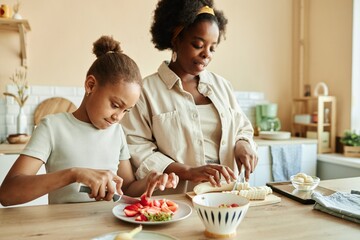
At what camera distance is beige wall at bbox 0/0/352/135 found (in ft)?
9.39

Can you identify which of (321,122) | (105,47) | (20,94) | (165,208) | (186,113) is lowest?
(165,208)

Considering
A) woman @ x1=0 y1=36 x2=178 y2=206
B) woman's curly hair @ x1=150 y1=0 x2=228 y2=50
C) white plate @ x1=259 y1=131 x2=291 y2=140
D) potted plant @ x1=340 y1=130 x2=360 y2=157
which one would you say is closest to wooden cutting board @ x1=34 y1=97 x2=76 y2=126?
woman's curly hair @ x1=150 y1=0 x2=228 y2=50

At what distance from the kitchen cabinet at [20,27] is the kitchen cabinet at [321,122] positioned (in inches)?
96.6

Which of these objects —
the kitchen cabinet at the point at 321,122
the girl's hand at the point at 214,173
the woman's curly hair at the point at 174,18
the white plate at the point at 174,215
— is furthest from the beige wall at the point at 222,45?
the white plate at the point at 174,215

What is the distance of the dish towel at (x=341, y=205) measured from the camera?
0.95 metres

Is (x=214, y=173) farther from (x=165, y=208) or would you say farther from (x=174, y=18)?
(x=174, y=18)

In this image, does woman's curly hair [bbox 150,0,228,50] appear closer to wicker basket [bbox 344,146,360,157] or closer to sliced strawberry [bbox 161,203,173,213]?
sliced strawberry [bbox 161,203,173,213]

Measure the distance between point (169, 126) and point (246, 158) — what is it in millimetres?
326

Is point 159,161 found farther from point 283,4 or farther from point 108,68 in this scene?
point 283,4

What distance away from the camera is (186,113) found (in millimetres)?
1459

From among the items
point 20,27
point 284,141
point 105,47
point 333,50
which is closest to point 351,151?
point 284,141

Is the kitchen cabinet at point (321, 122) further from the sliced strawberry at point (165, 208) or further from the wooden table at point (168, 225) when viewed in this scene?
the sliced strawberry at point (165, 208)

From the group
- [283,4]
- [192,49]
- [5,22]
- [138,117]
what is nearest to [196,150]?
[138,117]

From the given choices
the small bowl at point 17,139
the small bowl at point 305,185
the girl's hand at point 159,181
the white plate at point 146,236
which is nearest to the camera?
the white plate at point 146,236
